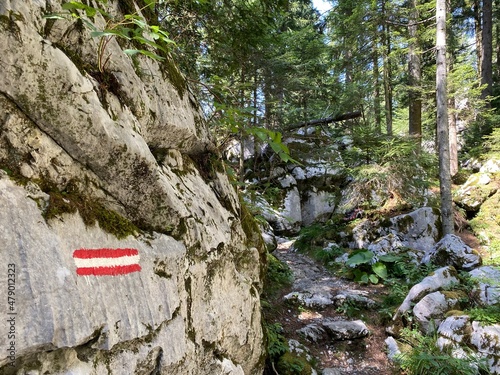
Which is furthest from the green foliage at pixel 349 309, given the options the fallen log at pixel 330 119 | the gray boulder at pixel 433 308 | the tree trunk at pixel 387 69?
the tree trunk at pixel 387 69

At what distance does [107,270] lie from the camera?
1.77 m

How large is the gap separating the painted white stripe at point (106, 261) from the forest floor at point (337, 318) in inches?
148

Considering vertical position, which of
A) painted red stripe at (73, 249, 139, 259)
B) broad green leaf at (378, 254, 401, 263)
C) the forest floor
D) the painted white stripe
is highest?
painted red stripe at (73, 249, 139, 259)

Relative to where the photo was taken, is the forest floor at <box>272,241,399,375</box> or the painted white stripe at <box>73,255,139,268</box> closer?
the painted white stripe at <box>73,255,139,268</box>

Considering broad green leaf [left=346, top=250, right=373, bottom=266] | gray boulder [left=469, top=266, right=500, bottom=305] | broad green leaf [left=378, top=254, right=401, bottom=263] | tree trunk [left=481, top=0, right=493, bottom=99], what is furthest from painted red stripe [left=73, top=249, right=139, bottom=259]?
tree trunk [left=481, top=0, right=493, bottom=99]

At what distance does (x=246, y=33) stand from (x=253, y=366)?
4825mm

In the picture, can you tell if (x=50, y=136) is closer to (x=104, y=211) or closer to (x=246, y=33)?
(x=104, y=211)

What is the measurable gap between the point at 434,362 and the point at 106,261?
457 centimetres

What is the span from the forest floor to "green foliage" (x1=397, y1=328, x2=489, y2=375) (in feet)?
0.99

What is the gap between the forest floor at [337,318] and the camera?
15.1 feet

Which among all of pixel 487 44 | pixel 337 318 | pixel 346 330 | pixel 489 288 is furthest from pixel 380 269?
pixel 487 44

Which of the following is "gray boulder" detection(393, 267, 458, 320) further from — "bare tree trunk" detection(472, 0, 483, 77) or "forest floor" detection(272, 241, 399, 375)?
"bare tree trunk" detection(472, 0, 483, 77)

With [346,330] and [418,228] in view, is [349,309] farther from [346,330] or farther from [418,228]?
[418,228]

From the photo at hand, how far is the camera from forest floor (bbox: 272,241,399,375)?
460 centimetres
